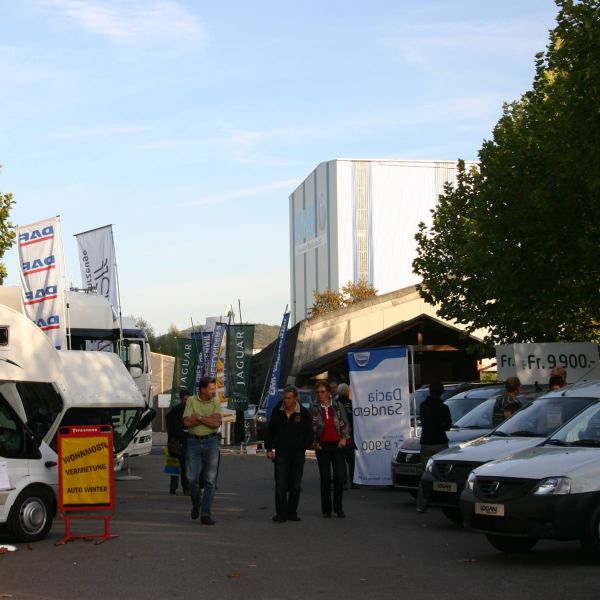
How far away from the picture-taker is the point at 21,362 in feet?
44.9

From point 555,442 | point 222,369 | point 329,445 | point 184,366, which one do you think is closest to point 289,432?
point 329,445

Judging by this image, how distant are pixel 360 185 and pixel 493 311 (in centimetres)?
8741

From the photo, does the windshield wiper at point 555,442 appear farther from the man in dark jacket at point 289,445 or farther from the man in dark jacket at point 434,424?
the man in dark jacket at point 289,445

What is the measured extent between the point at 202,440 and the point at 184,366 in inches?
981

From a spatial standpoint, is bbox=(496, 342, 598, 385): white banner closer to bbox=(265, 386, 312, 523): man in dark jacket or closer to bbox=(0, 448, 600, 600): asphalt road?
bbox=(0, 448, 600, 600): asphalt road

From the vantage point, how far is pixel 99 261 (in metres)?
29.3

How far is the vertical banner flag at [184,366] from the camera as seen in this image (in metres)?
39.5

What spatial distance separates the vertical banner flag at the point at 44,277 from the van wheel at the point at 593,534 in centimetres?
1365

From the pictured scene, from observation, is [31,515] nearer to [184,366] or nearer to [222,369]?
[222,369]

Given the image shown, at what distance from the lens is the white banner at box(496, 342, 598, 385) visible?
22.9 meters

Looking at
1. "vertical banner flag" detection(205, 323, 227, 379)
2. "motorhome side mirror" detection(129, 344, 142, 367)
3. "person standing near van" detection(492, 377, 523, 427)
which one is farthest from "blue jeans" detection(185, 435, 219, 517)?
"vertical banner flag" detection(205, 323, 227, 379)

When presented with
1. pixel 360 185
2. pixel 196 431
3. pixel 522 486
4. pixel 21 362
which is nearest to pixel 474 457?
pixel 522 486

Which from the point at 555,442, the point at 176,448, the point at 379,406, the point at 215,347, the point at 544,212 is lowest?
the point at 176,448

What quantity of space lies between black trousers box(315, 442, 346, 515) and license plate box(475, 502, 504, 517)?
15.8 feet
